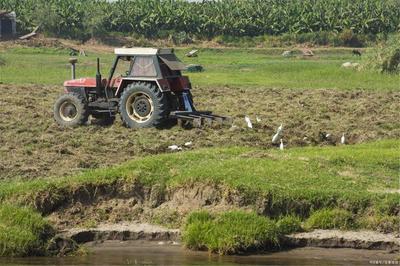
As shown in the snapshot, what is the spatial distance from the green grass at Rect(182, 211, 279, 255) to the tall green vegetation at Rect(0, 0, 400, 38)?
56.3 meters

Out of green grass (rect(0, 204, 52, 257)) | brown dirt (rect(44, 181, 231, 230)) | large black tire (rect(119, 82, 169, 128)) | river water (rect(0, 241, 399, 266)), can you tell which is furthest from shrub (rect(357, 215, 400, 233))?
large black tire (rect(119, 82, 169, 128))

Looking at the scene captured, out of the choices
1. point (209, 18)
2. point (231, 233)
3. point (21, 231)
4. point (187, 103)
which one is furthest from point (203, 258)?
point (209, 18)

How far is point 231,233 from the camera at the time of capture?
40.0ft

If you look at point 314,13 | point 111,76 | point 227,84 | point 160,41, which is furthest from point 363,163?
point 314,13

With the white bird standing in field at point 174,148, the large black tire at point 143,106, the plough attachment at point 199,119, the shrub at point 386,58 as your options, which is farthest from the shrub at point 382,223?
the shrub at point 386,58

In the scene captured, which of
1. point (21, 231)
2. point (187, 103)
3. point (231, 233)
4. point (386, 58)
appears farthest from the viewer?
point (386, 58)

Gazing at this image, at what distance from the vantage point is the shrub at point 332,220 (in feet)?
41.7

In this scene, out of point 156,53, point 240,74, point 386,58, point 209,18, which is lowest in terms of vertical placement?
point 209,18

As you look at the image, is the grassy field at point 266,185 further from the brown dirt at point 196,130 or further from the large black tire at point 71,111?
the large black tire at point 71,111

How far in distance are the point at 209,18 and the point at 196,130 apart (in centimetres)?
5318

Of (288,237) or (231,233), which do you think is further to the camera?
(288,237)

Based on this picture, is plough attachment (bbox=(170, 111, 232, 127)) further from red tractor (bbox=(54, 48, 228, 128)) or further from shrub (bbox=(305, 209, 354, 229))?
shrub (bbox=(305, 209, 354, 229))

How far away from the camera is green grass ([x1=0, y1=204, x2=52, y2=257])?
1211cm

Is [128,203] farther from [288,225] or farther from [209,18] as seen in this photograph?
[209,18]
